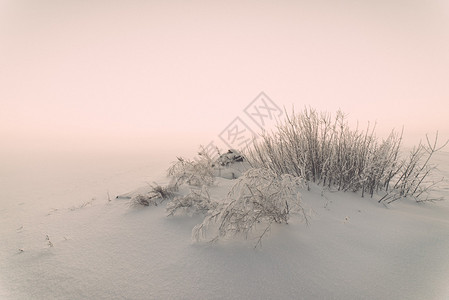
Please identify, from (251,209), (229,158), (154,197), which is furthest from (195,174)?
(229,158)

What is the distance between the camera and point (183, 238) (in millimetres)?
1589

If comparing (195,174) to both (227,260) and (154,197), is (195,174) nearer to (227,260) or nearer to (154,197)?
(154,197)

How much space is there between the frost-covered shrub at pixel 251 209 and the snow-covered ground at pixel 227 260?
0.08 m

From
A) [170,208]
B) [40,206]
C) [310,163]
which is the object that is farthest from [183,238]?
[40,206]

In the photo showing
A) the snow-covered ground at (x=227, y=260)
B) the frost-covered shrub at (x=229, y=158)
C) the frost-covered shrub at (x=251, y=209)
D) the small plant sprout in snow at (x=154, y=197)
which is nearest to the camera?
the snow-covered ground at (x=227, y=260)

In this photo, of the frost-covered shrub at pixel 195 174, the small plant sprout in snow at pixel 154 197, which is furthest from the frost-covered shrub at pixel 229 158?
the small plant sprout in snow at pixel 154 197

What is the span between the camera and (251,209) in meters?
1.59

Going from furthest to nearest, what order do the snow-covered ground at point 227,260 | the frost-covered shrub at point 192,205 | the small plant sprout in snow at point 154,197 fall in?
the small plant sprout in snow at point 154,197, the frost-covered shrub at point 192,205, the snow-covered ground at point 227,260

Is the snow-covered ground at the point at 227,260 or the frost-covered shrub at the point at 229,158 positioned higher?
the frost-covered shrub at the point at 229,158

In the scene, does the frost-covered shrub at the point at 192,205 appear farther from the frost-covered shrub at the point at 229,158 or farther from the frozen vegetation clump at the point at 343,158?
the frost-covered shrub at the point at 229,158

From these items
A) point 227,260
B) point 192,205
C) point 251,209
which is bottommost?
point 227,260

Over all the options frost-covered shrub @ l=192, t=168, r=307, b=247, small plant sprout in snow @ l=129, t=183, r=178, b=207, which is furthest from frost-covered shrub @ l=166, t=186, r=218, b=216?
small plant sprout in snow @ l=129, t=183, r=178, b=207

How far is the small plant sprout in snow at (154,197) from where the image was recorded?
2.19 m

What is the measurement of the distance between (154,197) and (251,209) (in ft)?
3.86
